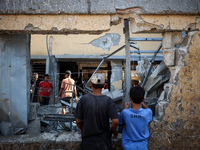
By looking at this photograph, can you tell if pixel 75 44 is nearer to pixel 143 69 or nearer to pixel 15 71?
pixel 143 69

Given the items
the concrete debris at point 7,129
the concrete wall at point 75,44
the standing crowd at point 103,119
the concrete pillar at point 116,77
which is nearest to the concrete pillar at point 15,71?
the concrete debris at point 7,129

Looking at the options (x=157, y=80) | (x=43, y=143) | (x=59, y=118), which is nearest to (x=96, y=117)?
(x=43, y=143)

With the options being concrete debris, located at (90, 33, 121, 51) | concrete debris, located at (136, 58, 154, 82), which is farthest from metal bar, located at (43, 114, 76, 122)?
concrete debris, located at (90, 33, 121, 51)

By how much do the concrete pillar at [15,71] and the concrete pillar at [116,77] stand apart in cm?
618

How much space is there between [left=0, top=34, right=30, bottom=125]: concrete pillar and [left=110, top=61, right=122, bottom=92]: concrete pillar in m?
6.18

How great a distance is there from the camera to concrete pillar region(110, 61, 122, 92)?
873 cm

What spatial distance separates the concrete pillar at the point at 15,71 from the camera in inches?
110

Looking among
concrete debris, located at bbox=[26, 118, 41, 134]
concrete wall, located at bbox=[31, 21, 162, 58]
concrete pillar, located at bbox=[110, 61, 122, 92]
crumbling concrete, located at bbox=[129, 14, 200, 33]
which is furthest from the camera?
concrete pillar, located at bbox=[110, 61, 122, 92]

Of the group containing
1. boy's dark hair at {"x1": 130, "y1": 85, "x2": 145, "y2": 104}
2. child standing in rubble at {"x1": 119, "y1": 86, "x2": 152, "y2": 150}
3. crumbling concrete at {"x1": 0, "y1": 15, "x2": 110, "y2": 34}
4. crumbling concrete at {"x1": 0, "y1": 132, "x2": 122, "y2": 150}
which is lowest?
crumbling concrete at {"x1": 0, "y1": 132, "x2": 122, "y2": 150}

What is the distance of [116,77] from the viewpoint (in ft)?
28.8

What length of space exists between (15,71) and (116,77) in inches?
252

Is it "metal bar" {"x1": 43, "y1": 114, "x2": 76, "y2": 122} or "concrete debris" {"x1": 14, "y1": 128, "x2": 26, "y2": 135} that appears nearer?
"concrete debris" {"x1": 14, "y1": 128, "x2": 26, "y2": 135}

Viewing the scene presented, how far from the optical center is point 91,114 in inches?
73.8

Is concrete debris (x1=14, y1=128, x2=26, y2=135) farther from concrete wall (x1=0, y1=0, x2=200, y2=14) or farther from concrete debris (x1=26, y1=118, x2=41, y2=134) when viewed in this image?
concrete wall (x1=0, y1=0, x2=200, y2=14)
